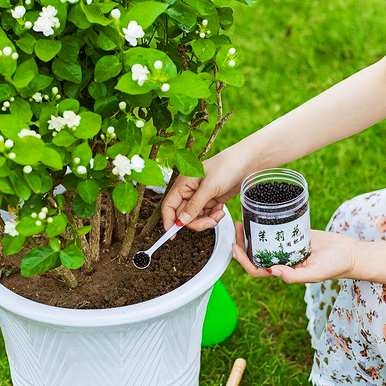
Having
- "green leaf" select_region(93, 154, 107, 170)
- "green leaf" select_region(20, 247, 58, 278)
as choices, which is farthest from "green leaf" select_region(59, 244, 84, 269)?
"green leaf" select_region(93, 154, 107, 170)

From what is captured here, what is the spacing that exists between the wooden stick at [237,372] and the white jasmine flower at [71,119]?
855 mm

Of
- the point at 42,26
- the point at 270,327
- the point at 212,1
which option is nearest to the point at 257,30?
the point at 270,327

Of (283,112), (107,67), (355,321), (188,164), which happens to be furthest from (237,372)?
(283,112)

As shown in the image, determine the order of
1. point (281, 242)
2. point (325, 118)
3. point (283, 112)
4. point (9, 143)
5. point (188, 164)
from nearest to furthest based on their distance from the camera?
1. point (9, 143)
2. point (188, 164)
3. point (281, 242)
4. point (325, 118)
5. point (283, 112)

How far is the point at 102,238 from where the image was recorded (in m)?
1.67

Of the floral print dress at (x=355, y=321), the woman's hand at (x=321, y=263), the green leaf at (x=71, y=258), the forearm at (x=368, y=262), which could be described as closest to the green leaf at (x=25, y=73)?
the green leaf at (x=71, y=258)

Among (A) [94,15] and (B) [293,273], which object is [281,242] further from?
(A) [94,15]

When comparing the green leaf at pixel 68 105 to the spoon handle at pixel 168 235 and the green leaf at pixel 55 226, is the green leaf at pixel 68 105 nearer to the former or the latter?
the green leaf at pixel 55 226

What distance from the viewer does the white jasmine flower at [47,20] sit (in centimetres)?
115

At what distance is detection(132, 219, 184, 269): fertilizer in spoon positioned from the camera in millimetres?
1561

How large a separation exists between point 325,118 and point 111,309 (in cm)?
56

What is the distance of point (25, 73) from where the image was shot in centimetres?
120

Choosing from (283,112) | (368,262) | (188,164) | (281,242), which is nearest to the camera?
(188,164)

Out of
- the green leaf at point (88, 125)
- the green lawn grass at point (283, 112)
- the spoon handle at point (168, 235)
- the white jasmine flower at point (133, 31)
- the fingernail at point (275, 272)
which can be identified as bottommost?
the green lawn grass at point (283, 112)
